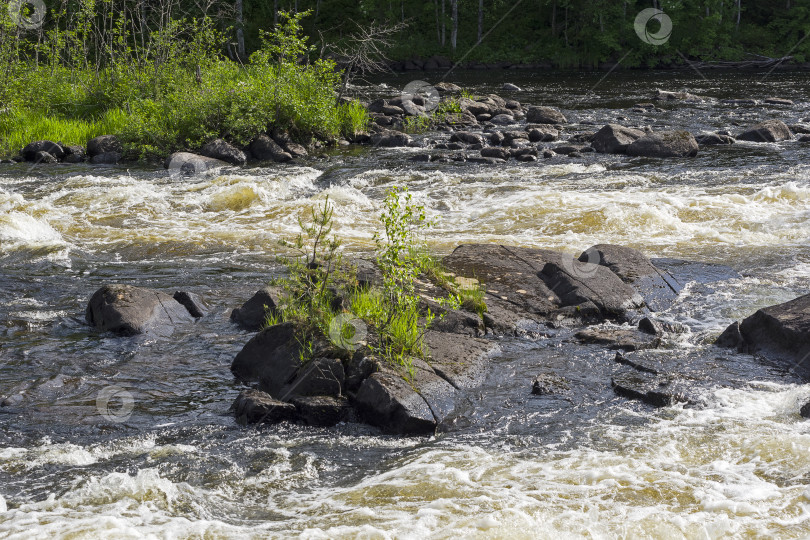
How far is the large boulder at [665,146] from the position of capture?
54.1 feet

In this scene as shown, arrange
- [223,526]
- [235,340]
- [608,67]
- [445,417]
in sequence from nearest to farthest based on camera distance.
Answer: [223,526], [445,417], [235,340], [608,67]

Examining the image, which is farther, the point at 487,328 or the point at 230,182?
the point at 230,182

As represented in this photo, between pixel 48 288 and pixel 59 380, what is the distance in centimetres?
268

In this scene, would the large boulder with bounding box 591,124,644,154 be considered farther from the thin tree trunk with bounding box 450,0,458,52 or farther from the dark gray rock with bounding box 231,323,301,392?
the thin tree trunk with bounding box 450,0,458,52

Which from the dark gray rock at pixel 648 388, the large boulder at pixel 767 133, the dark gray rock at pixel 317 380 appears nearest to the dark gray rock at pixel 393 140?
the large boulder at pixel 767 133

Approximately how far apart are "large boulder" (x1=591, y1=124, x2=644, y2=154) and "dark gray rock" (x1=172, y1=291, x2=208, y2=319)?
11.3 metres

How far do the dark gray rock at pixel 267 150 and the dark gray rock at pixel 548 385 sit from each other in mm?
11280

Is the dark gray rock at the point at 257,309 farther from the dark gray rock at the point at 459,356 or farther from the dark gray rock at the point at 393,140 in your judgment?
the dark gray rock at the point at 393,140

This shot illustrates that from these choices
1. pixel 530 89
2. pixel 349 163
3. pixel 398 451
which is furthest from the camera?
pixel 530 89

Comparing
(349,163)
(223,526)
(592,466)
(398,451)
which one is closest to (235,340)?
(398,451)

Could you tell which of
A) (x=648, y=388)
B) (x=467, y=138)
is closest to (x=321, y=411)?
(x=648, y=388)

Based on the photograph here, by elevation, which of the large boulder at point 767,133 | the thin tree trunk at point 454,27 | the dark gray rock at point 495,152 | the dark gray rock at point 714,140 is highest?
the thin tree trunk at point 454,27

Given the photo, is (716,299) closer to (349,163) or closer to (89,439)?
(89,439)

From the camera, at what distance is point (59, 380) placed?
20.7 feet
